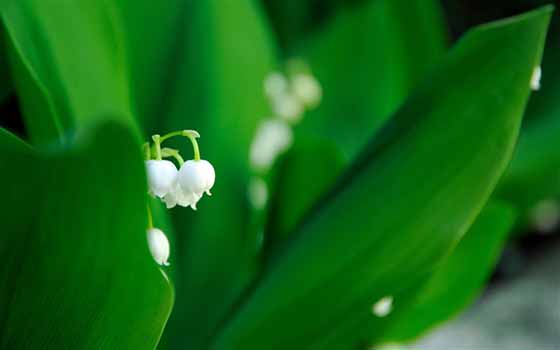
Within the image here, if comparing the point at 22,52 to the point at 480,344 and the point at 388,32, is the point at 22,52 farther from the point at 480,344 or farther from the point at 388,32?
the point at 480,344

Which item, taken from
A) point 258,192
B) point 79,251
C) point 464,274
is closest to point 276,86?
point 258,192

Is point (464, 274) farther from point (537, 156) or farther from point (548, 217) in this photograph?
point (548, 217)

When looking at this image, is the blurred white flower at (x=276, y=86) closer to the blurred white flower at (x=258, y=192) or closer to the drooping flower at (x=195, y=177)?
the blurred white flower at (x=258, y=192)

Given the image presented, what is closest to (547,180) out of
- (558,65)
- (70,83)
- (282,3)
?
(558,65)

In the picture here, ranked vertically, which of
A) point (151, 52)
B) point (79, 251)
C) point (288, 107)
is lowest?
point (79, 251)

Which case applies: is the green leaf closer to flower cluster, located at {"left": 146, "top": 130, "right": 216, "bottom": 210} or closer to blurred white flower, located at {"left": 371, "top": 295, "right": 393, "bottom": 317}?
blurred white flower, located at {"left": 371, "top": 295, "right": 393, "bottom": 317}
